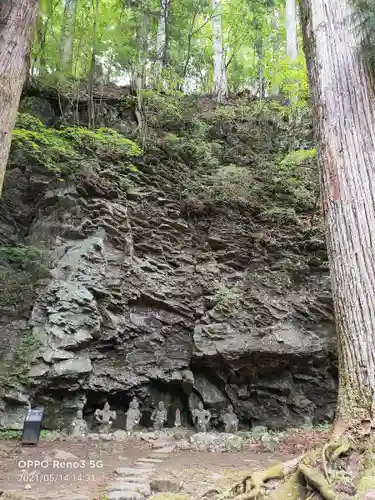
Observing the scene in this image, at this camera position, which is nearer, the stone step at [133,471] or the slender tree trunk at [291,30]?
the stone step at [133,471]

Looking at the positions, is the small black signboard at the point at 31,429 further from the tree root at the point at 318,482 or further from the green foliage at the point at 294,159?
the green foliage at the point at 294,159

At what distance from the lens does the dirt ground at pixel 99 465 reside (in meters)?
3.77

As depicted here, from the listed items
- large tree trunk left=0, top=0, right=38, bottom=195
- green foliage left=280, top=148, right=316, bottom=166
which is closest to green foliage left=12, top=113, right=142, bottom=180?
large tree trunk left=0, top=0, right=38, bottom=195

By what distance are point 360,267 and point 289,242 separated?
7565 millimetres

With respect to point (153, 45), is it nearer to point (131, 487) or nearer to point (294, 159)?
point (294, 159)

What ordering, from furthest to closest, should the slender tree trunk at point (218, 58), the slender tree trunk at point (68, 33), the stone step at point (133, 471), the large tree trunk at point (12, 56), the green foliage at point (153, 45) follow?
1. the slender tree trunk at point (218, 58)
2. the slender tree trunk at point (68, 33)
3. the green foliage at point (153, 45)
4. the stone step at point (133, 471)
5. the large tree trunk at point (12, 56)

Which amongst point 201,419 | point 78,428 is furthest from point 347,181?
point 78,428

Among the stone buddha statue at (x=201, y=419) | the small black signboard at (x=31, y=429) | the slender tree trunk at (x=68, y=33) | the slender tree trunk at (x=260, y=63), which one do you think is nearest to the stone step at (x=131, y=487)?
the small black signboard at (x=31, y=429)

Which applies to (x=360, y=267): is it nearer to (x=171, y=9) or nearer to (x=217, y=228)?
(x=217, y=228)

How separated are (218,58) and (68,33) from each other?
6.26m

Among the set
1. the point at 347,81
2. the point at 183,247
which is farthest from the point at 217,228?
the point at 347,81
